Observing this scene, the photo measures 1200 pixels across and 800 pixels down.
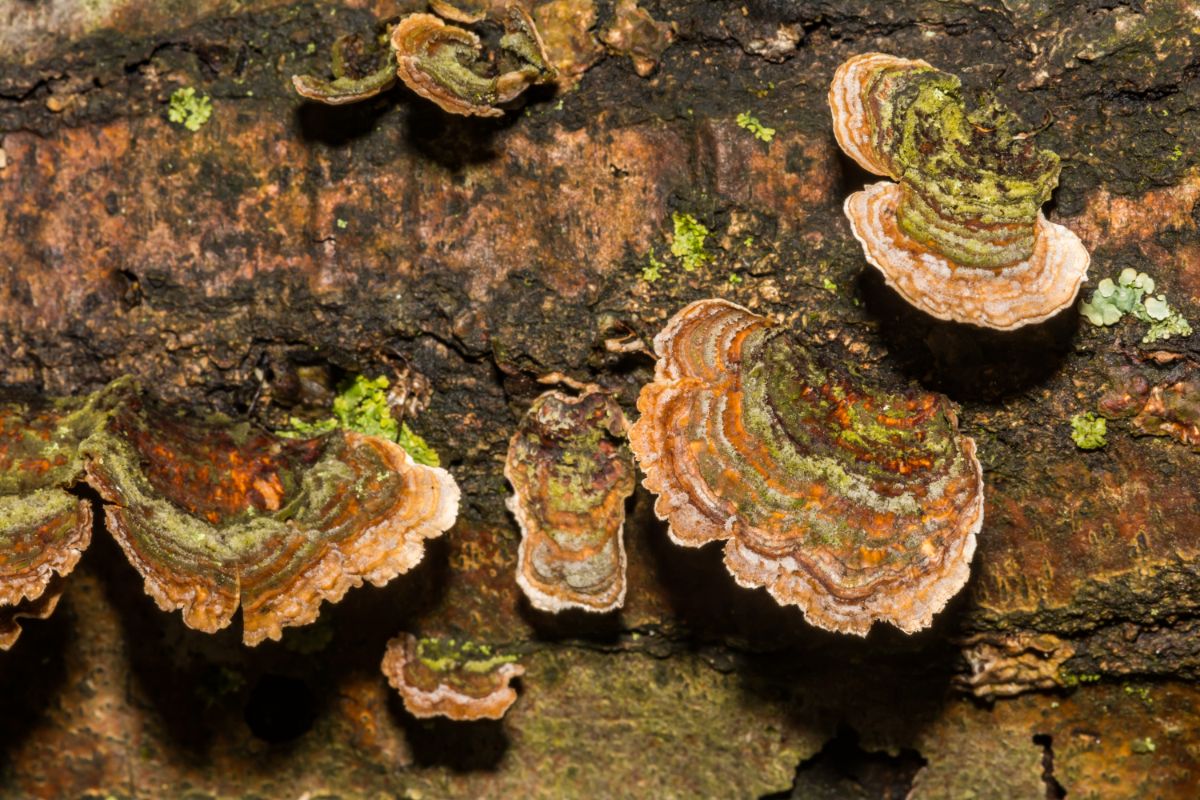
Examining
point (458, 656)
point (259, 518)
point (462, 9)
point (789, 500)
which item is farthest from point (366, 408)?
point (789, 500)

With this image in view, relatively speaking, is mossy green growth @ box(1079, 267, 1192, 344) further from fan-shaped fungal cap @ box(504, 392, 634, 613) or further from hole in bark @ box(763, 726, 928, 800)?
hole in bark @ box(763, 726, 928, 800)

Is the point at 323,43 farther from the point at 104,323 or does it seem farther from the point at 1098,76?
the point at 1098,76

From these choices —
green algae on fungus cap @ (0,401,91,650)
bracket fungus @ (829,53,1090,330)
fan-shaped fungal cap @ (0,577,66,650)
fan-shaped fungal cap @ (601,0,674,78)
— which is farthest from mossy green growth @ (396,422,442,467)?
bracket fungus @ (829,53,1090,330)

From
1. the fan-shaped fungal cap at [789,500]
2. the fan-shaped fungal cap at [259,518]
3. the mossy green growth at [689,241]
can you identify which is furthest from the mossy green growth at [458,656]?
the mossy green growth at [689,241]

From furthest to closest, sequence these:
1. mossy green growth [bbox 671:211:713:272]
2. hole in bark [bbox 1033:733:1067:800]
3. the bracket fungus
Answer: hole in bark [bbox 1033:733:1067:800]
mossy green growth [bbox 671:211:713:272]
the bracket fungus

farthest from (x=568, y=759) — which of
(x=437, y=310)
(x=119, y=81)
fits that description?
(x=119, y=81)

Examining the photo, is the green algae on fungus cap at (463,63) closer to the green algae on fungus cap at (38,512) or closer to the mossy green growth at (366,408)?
the mossy green growth at (366,408)
